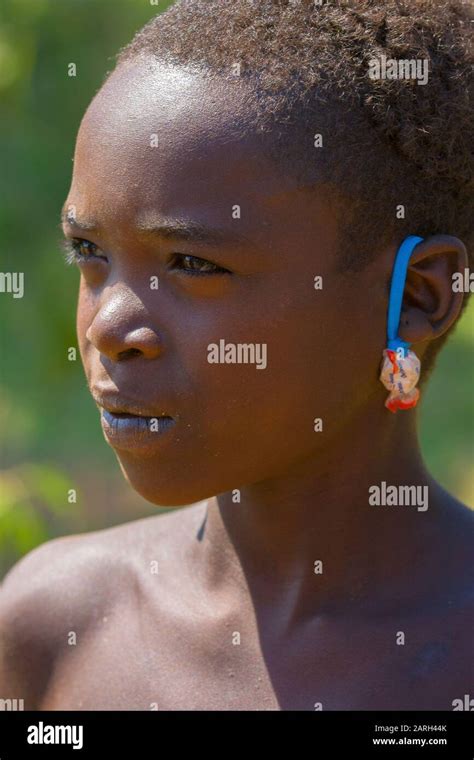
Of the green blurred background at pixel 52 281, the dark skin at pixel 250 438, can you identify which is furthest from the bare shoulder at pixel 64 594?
the green blurred background at pixel 52 281

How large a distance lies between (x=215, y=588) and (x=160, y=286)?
0.73 metres

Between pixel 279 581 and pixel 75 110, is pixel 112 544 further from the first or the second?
pixel 75 110

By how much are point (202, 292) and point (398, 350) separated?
410mm

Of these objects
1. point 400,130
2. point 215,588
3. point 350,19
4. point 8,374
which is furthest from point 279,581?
point 8,374

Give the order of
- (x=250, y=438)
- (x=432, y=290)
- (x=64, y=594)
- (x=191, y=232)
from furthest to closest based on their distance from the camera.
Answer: (x=64, y=594)
(x=432, y=290)
(x=250, y=438)
(x=191, y=232)

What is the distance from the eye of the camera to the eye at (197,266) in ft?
6.98

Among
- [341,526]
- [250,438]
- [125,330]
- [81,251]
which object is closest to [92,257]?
[81,251]

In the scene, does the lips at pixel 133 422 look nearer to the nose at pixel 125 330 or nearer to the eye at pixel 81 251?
the nose at pixel 125 330

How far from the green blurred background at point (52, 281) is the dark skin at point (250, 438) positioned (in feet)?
10.8

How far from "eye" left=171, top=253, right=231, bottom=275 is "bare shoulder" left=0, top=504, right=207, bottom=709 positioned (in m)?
0.76

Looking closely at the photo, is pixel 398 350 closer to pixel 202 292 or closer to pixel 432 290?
pixel 432 290

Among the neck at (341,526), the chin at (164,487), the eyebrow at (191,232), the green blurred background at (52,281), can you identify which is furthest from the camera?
the green blurred background at (52,281)

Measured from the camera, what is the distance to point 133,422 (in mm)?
2178

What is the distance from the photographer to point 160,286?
84.4 inches
